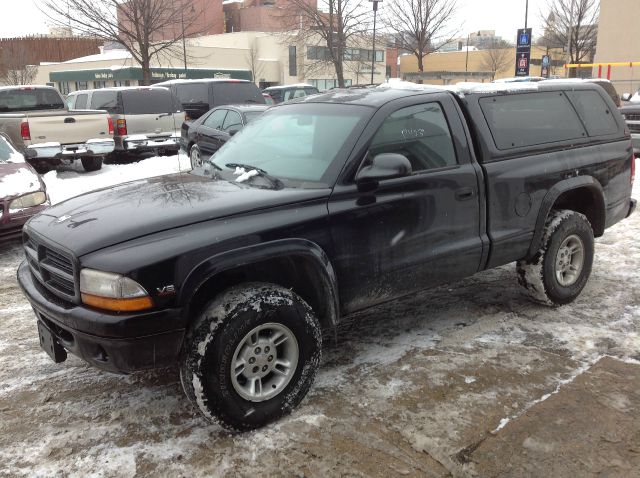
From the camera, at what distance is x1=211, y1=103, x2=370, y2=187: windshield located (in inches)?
143

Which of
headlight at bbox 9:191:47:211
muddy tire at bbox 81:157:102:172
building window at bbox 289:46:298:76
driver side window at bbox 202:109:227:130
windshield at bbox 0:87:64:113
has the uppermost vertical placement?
building window at bbox 289:46:298:76

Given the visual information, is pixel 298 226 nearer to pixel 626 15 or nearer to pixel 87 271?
pixel 87 271

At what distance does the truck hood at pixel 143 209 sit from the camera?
2971mm

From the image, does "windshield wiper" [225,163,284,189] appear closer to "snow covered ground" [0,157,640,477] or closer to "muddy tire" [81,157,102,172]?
"snow covered ground" [0,157,640,477]

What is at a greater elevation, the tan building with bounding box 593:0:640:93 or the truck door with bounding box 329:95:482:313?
the tan building with bounding box 593:0:640:93

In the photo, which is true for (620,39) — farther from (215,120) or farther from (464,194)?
(464,194)

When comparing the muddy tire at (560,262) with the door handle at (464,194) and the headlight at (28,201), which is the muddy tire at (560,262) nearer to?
the door handle at (464,194)

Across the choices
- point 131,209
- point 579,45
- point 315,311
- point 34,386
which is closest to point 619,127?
point 315,311

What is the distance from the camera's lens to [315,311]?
3.47m

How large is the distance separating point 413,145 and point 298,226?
3.64 ft

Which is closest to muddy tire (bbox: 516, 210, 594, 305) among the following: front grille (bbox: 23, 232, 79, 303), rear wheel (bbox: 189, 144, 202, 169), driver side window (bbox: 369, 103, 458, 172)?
driver side window (bbox: 369, 103, 458, 172)

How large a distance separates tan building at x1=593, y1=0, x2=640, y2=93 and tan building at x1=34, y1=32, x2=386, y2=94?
16238 mm

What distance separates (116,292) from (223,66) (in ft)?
175

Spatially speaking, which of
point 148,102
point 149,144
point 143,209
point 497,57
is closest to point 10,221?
point 143,209
